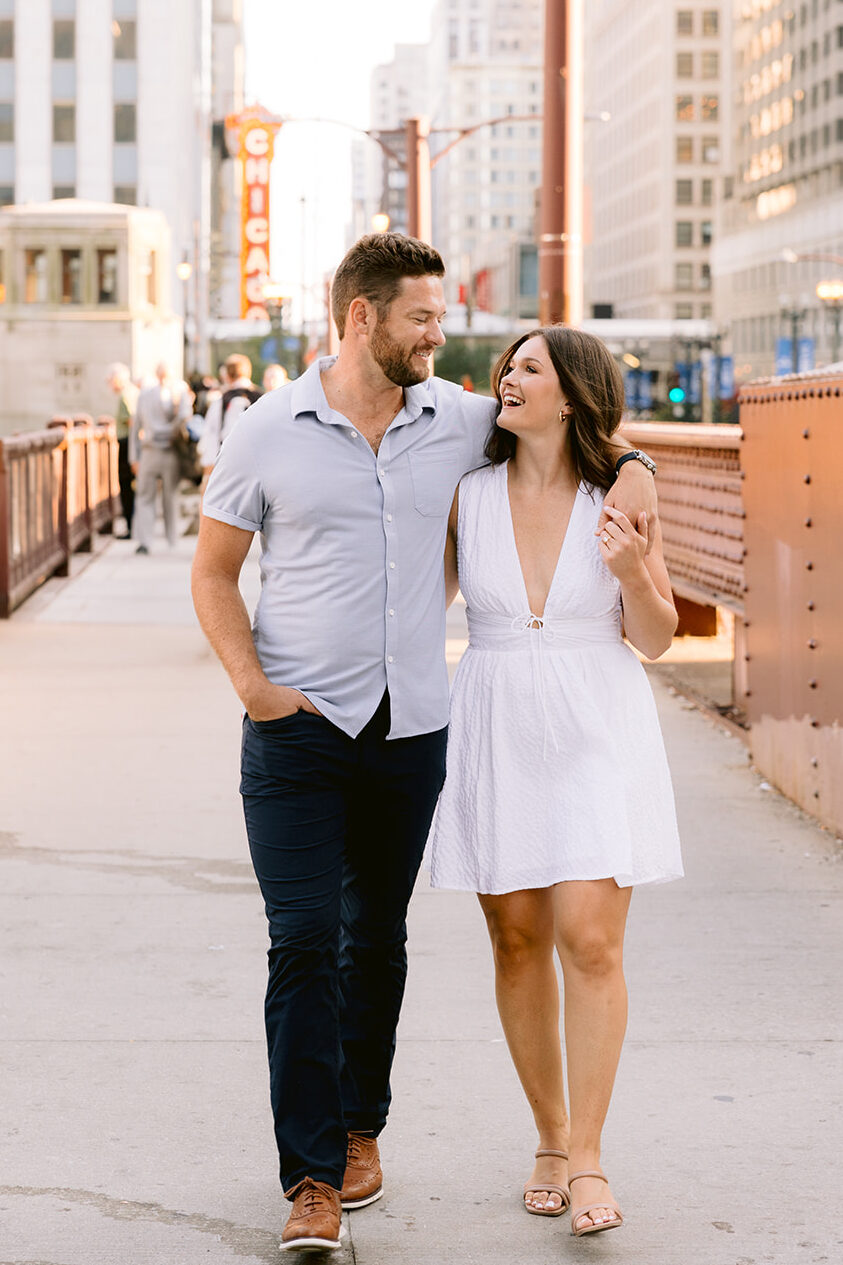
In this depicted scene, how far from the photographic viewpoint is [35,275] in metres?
44.0

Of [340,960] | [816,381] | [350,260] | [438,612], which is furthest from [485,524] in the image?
[816,381]

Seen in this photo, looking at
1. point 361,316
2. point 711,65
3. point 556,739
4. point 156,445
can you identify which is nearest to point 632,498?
point 556,739

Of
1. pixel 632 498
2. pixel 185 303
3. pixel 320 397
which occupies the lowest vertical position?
pixel 632 498

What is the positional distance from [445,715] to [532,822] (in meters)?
0.28

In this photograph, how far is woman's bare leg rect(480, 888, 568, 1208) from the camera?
3.94m

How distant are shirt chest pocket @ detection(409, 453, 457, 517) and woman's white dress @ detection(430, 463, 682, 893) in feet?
0.24

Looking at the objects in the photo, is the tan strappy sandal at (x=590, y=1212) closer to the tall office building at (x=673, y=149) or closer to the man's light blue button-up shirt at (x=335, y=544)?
the man's light blue button-up shirt at (x=335, y=544)

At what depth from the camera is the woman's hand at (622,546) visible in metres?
3.73

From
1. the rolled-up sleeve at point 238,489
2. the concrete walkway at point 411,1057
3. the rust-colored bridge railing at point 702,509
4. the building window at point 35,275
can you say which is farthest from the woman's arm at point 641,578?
the building window at point 35,275

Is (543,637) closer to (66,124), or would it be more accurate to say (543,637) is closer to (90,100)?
(90,100)

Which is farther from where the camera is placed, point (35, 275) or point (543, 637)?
point (35, 275)

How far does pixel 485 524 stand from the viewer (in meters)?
3.93

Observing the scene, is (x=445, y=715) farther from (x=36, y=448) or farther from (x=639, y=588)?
(x=36, y=448)

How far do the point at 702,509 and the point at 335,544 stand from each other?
7.61 metres
